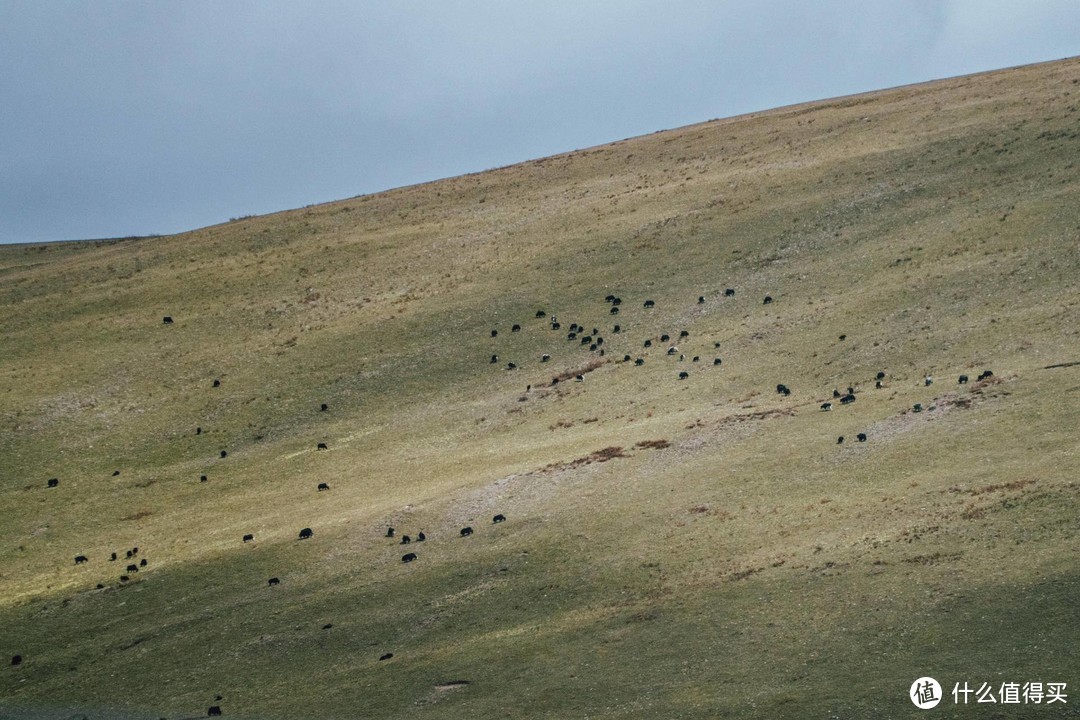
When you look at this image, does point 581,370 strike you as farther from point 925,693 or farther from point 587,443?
point 925,693

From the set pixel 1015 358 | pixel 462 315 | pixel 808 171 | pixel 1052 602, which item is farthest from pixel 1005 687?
pixel 808 171

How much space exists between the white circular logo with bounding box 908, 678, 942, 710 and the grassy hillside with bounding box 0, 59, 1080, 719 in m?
0.36

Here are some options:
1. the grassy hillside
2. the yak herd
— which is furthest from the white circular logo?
the yak herd

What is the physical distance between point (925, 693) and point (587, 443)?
27.2 m

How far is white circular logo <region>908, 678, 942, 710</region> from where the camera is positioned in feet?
97.3

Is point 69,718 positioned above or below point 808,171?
below

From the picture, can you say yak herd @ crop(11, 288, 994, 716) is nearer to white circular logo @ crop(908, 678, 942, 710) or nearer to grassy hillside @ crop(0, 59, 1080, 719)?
grassy hillside @ crop(0, 59, 1080, 719)

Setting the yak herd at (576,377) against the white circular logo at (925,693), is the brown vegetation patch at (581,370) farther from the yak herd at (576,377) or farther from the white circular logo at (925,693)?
the white circular logo at (925,693)

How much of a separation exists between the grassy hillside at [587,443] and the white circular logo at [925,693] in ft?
1.17

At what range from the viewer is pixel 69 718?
130 feet

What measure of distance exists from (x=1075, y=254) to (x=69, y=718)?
53.2 m

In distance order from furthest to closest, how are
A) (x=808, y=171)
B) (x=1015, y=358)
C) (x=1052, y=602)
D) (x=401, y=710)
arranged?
(x=808, y=171) → (x=1015, y=358) → (x=401, y=710) → (x=1052, y=602)

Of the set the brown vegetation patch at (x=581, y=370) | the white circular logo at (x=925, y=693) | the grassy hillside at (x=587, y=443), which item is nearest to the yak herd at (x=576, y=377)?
the brown vegetation patch at (x=581, y=370)

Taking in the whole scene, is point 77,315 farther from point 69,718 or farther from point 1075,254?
point 1075,254
